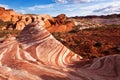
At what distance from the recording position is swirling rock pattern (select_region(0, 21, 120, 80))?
31.1 ft

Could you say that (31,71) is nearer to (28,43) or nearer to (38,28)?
(28,43)

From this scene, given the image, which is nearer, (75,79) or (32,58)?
(75,79)

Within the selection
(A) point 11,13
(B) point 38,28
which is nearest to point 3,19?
(A) point 11,13

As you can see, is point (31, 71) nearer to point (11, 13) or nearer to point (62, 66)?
point (62, 66)

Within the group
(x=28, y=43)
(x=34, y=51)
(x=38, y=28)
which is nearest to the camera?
(x=34, y=51)

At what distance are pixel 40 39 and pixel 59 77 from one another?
4427 millimetres

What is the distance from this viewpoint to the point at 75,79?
9305 mm

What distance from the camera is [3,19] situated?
142 metres

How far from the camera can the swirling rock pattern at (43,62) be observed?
9.49 m

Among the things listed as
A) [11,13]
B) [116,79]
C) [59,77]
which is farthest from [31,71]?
[11,13]

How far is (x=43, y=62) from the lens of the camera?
1121 centimetres

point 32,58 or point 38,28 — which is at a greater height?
point 38,28

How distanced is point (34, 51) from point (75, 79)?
3.56 meters

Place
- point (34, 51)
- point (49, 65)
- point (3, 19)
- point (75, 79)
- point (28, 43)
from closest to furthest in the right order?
point (75, 79) < point (49, 65) < point (34, 51) < point (28, 43) < point (3, 19)
